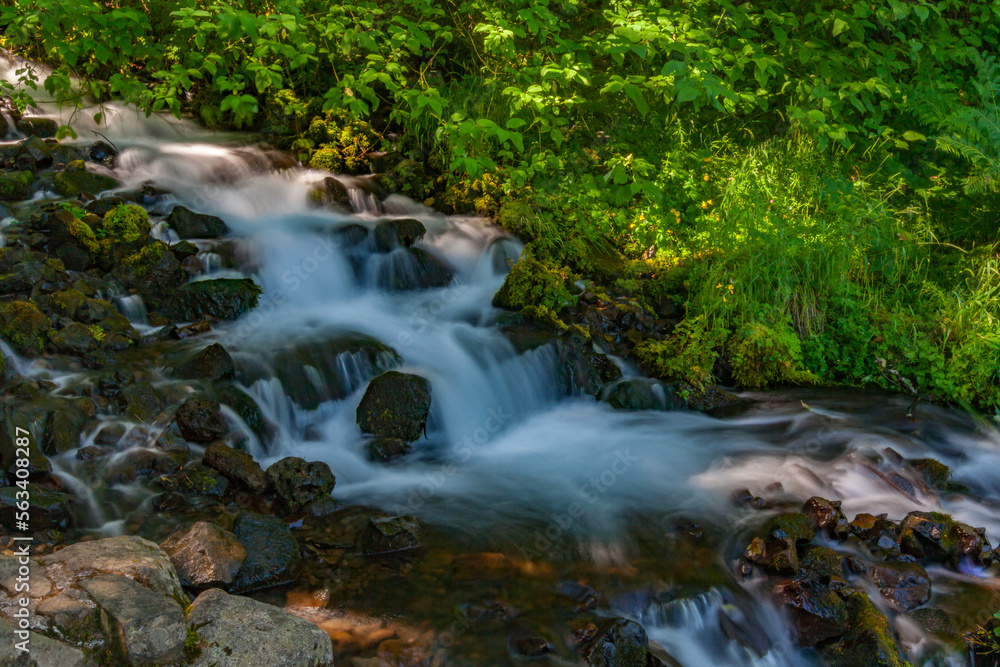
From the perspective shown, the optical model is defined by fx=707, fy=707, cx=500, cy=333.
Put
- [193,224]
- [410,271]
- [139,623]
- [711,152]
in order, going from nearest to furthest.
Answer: [139,623], [193,224], [410,271], [711,152]

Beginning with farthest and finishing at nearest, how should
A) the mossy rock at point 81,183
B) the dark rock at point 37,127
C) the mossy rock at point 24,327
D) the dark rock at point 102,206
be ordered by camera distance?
the dark rock at point 37,127, the mossy rock at point 81,183, the dark rock at point 102,206, the mossy rock at point 24,327

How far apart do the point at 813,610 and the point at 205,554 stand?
10.0ft

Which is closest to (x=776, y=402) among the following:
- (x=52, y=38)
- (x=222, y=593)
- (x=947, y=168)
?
(x=947, y=168)

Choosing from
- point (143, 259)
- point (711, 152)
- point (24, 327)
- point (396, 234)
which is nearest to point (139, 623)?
point (24, 327)

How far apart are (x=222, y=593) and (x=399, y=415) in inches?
95.9

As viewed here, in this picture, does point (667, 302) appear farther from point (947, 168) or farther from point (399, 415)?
point (947, 168)

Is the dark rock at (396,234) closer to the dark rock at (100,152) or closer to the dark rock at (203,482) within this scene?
the dark rock at (100,152)

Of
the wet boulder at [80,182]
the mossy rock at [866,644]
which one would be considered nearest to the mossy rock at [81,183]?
the wet boulder at [80,182]

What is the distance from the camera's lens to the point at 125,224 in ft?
21.0

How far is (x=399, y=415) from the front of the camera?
525cm

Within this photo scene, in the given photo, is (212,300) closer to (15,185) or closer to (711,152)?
(15,185)

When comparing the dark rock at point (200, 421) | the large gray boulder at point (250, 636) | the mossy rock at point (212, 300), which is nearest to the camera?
the large gray boulder at point (250, 636)

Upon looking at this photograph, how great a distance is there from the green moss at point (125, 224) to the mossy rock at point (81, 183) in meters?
0.74

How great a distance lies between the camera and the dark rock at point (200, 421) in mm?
4629
